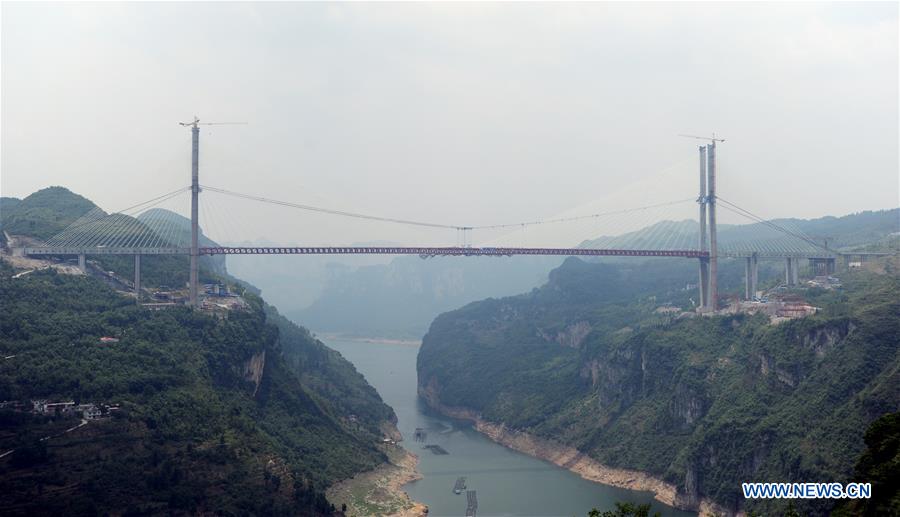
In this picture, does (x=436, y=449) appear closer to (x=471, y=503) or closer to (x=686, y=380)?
(x=471, y=503)

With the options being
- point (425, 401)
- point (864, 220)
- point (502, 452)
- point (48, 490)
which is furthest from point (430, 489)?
point (864, 220)

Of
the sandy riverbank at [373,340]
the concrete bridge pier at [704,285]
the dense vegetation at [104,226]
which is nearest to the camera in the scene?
the dense vegetation at [104,226]

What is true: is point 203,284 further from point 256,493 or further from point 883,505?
point 883,505

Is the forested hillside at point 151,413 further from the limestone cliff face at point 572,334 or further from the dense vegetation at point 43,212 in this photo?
the limestone cliff face at point 572,334

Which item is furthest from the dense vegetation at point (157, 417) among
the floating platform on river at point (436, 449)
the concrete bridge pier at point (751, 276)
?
the concrete bridge pier at point (751, 276)

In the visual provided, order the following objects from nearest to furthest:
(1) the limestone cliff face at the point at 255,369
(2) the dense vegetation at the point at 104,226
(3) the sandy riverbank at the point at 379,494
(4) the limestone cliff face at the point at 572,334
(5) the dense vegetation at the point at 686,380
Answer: (5) the dense vegetation at the point at 686,380 → (3) the sandy riverbank at the point at 379,494 → (1) the limestone cliff face at the point at 255,369 → (2) the dense vegetation at the point at 104,226 → (4) the limestone cliff face at the point at 572,334

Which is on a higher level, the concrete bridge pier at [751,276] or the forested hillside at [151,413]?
the concrete bridge pier at [751,276]
